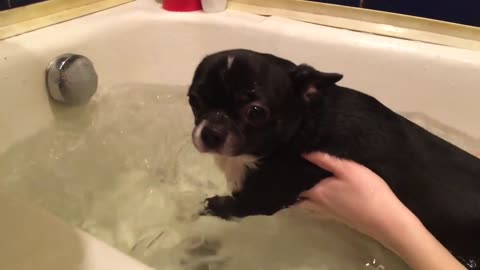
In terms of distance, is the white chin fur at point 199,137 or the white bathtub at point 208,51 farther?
the white bathtub at point 208,51

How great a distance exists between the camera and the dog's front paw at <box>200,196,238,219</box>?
118 centimetres

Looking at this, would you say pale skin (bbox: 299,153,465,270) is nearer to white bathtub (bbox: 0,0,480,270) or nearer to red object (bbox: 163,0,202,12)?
white bathtub (bbox: 0,0,480,270)

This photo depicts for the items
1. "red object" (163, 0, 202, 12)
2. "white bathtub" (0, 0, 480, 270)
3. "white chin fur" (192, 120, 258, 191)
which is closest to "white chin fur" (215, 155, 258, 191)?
"white chin fur" (192, 120, 258, 191)

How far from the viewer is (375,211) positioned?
3.21 ft

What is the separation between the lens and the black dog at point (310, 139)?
3.22 feet

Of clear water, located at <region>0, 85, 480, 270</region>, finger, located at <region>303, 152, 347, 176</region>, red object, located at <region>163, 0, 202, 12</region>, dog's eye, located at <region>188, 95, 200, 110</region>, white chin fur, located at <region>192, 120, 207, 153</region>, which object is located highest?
red object, located at <region>163, 0, 202, 12</region>

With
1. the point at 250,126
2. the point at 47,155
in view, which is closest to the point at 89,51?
the point at 47,155

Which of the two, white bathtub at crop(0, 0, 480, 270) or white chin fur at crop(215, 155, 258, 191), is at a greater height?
white bathtub at crop(0, 0, 480, 270)

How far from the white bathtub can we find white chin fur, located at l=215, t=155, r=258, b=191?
1.72 ft

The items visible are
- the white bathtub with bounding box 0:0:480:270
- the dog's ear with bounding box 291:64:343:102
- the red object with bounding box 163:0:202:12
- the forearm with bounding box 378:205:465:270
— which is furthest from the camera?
the red object with bounding box 163:0:202:12

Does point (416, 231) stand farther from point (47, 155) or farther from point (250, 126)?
point (47, 155)

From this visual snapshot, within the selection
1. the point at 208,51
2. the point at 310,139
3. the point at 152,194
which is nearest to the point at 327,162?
the point at 310,139

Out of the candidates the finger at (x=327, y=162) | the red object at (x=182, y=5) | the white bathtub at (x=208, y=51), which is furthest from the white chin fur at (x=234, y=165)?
the red object at (x=182, y=5)

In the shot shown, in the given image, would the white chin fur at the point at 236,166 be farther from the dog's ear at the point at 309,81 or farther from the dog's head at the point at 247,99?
the dog's ear at the point at 309,81
